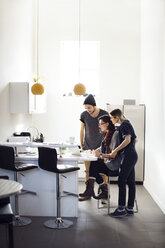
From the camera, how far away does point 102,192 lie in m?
5.40

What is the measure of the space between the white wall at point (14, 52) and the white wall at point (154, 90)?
224 cm

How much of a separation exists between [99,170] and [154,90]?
1.74 meters

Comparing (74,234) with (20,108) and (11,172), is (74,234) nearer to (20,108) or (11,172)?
(11,172)

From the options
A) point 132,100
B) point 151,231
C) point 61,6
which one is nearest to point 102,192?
point 151,231

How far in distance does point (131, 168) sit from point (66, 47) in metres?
3.69

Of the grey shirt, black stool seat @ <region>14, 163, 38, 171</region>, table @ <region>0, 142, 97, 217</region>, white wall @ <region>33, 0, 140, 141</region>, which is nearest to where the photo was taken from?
black stool seat @ <region>14, 163, 38, 171</region>

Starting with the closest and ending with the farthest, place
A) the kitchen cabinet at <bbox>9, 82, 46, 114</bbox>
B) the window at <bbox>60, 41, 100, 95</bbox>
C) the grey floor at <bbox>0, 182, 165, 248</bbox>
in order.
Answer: the grey floor at <bbox>0, 182, 165, 248</bbox>
the kitchen cabinet at <bbox>9, 82, 46, 114</bbox>
the window at <bbox>60, 41, 100, 95</bbox>

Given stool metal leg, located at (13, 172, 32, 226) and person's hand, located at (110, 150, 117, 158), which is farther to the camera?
person's hand, located at (110, 150, 117, 158)

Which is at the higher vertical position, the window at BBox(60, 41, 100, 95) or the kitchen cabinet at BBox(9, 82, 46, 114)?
the window at BBox(60, 41, 100, 95)

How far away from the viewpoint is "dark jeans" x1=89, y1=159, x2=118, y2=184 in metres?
4.85

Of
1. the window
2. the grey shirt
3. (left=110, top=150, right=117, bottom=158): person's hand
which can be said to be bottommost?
(left=110, top=150, right=117, bottom=158): person's hand

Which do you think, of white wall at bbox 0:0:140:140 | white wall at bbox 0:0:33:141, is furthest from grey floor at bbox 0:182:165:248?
white wall at bbox 0:0:140:140

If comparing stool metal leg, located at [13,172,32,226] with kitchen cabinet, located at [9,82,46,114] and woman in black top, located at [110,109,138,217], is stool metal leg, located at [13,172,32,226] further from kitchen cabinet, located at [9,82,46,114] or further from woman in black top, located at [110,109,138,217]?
kitchen cabinet, located at [9,82,46,114]

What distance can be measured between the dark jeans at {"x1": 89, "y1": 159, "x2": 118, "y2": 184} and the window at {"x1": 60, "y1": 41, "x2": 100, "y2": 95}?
2706mm
